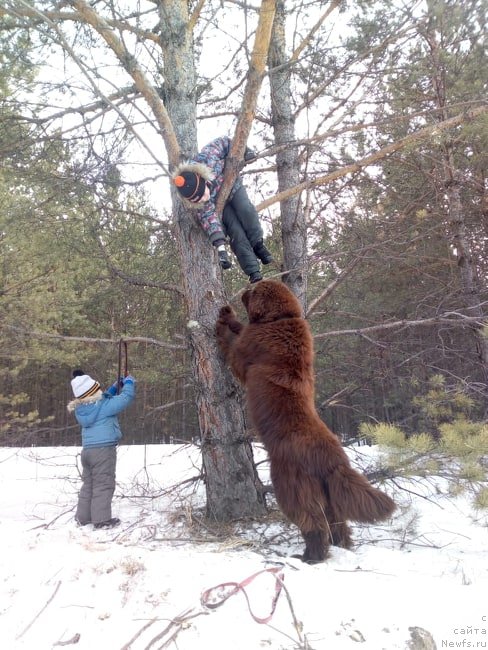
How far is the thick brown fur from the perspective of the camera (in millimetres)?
3618

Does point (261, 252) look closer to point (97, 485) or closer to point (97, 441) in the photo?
point (97, 441)

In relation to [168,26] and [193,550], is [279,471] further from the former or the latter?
[168,26]

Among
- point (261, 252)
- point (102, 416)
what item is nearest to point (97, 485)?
point (102, 416)

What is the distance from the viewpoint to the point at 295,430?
3793 millimetres

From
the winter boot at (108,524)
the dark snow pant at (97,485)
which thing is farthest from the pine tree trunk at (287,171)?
the winter boot at (108,524)

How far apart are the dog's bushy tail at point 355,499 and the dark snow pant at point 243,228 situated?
7.43 ft

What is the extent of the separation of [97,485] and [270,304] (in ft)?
9.73

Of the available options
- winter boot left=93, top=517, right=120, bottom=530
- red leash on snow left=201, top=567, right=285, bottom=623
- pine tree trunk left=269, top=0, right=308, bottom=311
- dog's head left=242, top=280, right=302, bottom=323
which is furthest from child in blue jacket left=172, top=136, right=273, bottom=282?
winter boot left=93, top=517, right=120, bottom=530

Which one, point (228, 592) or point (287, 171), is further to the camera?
point (287, 171)

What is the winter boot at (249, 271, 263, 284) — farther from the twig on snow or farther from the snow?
the twig on snow

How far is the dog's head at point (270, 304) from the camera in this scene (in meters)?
4.42

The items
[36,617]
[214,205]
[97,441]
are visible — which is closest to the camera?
[36,617]

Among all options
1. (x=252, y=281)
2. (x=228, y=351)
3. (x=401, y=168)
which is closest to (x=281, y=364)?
(x=228, y=351)

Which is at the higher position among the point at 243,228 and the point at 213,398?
the point at 243,228
